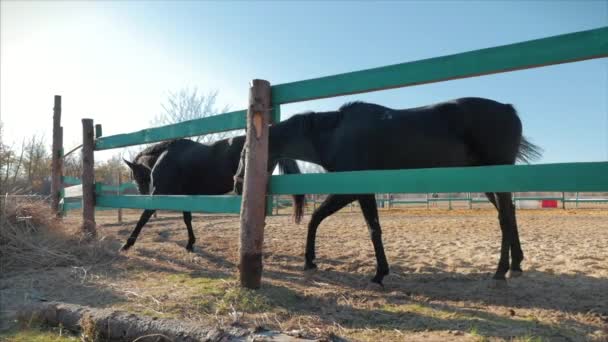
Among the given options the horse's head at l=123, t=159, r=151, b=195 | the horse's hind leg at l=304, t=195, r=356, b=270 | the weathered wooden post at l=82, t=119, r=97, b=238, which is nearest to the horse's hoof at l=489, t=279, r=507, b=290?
the horse's hind leg at l=304, t=195, r=356, b=270

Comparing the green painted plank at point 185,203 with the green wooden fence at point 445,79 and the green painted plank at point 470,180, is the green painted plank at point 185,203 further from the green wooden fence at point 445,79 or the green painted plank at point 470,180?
the green painted plank at point 470,180

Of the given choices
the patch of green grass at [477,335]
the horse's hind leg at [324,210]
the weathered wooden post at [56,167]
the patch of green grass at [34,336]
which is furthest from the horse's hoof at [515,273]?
the weathered wooden post at [56,167]

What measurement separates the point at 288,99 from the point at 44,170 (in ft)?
76.0

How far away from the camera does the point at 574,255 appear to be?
15.8 ft

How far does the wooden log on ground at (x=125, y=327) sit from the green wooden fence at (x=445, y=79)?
1319mm

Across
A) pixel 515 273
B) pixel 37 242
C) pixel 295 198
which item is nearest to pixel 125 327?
pixel 295 198

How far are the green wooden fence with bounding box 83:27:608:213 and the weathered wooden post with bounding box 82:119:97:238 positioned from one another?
129 inches

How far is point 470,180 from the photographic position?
2363mm

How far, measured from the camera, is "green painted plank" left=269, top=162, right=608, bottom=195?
81.4 inches

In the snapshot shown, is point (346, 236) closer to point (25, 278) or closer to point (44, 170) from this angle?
point (25, 278)

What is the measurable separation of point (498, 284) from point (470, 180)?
6.17 feet

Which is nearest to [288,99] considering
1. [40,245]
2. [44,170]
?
[40,245]

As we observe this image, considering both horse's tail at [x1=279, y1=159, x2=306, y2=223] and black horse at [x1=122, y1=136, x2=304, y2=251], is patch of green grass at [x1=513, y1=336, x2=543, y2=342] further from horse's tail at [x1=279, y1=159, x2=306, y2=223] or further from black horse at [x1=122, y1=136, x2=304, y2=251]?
black horse at [x1=122, y1=136, x2=304, y2=251]

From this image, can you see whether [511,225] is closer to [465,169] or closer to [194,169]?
[465,169]
